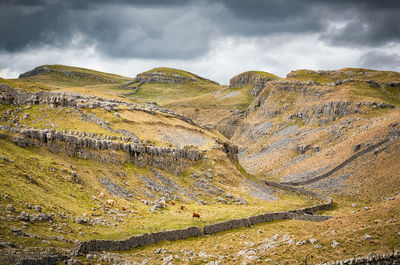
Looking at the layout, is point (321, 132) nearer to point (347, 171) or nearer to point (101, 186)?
point (347, 171)

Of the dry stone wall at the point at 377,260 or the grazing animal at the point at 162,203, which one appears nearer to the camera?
the dry stone wall at the point at 377,260

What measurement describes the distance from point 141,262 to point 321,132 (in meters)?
→ 117

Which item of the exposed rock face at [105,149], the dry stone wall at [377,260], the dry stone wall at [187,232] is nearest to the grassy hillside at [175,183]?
the exposed rock face at [105,149]

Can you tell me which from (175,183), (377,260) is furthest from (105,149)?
(377,260)

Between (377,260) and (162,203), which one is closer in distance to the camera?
(377,260)

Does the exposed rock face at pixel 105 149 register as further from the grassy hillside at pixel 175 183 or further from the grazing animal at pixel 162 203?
the grazing animal at pixel 162 203

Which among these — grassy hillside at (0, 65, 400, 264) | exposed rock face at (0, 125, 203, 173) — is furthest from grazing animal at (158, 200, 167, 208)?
exposed rock face at (0, 125, 203, 173)

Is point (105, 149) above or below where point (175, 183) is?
above

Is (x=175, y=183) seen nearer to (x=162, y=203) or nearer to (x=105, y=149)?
(x=162, y=203)

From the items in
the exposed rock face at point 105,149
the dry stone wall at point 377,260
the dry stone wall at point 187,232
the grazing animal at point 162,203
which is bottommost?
the dry stone wall at point 187,232

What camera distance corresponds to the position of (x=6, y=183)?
43.8m

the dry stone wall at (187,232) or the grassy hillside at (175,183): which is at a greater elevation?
the grassy hillside at (175,183)

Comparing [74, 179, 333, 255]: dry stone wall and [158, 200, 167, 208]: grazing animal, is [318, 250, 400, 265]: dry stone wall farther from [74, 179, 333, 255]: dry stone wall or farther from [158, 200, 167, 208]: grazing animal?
[158, 200, 167, 208]: grazing animal

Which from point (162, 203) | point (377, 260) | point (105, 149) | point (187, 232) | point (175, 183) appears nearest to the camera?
point (377, 260)
